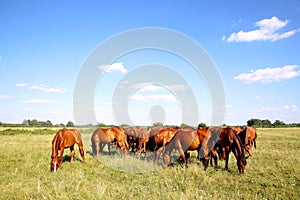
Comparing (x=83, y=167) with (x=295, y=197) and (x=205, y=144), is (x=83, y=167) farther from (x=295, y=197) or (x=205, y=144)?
(x=295, y=197)

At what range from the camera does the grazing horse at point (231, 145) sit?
30.6ft

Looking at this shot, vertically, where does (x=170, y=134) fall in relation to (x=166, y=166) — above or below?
above

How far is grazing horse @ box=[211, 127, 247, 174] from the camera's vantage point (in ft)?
30.6

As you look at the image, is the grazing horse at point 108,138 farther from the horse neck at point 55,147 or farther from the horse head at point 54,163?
the horse head at point 54,163

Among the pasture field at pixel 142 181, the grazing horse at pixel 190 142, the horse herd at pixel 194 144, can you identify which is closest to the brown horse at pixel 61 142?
the horse herd at pixel 194 144

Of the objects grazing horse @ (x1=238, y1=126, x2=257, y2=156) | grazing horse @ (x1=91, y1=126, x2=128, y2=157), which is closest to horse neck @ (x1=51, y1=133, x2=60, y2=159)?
grazing horse @ (x1=91, y1=126, x2=128, y2=157)

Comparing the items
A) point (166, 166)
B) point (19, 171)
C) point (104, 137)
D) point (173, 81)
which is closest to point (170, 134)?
point (166, 166)

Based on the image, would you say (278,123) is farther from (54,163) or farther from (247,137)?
(54,163)

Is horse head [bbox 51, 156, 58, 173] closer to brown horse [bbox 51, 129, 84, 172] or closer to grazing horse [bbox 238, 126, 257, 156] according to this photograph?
brown horse [bbox 51, 129, 84, 172]

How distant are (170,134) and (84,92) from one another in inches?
217

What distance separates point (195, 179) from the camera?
28.1 feet

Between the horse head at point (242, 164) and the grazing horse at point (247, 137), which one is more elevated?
the grazing horse at point (247, 137)

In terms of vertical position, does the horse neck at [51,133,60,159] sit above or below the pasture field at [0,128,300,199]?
above

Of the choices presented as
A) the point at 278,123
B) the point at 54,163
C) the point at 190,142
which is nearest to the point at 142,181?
→ the point at 190,142
